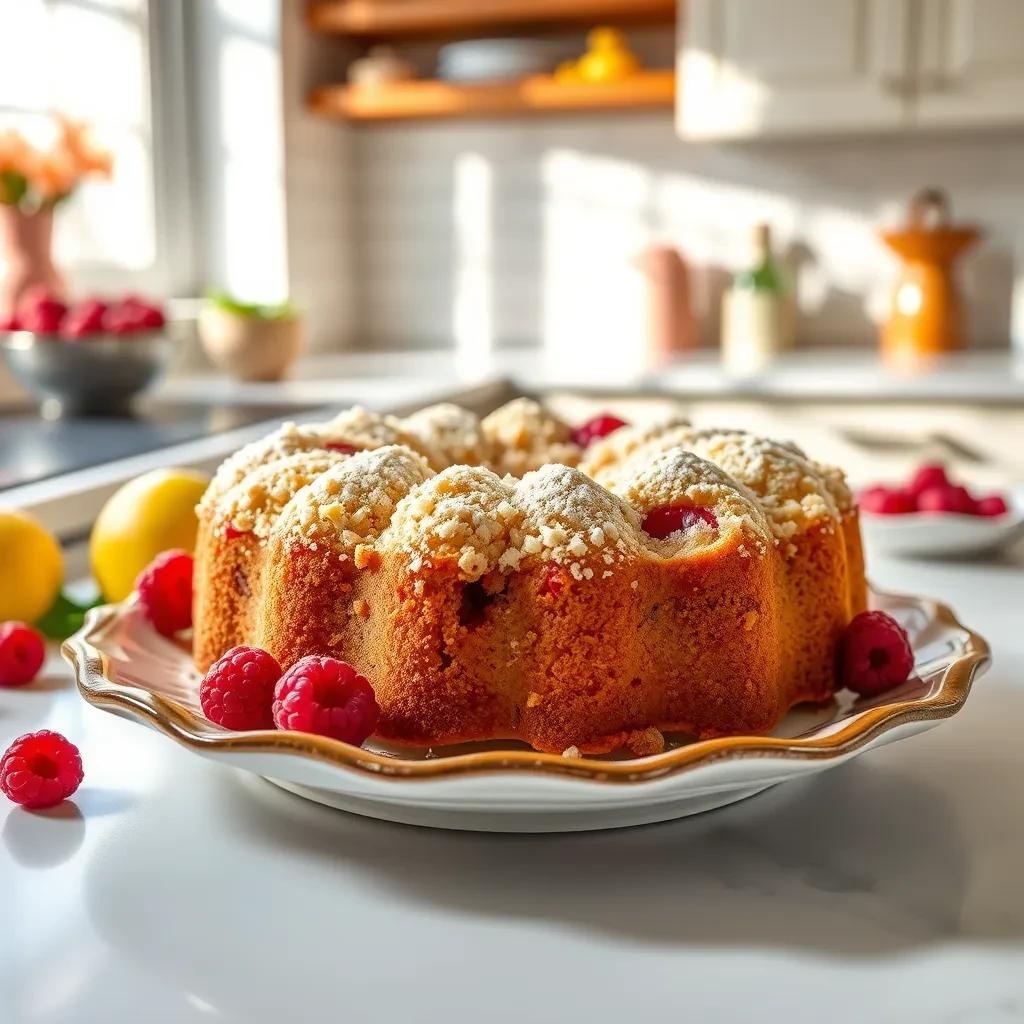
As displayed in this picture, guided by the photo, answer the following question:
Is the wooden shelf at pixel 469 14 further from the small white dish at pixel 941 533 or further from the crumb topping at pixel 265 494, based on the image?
the crumb topping at pixel 265 494

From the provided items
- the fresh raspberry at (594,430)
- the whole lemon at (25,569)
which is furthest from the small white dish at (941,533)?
the whole lemon at (25,569)

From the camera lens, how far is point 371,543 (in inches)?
26.2

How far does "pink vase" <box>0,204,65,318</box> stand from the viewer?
2.21 metres

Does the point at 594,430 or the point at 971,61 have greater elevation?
the point at 971,61

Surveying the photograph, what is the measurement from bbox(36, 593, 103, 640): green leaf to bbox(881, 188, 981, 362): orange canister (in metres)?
2.24

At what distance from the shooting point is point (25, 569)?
903mm

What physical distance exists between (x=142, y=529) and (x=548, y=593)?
1.45ft

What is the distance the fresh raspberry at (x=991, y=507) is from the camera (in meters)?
1.18

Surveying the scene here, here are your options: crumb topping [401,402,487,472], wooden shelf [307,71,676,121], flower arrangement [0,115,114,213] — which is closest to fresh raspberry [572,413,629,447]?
crumb topping [401,402,487,472]

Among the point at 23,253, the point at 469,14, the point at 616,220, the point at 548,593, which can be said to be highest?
the point at 469,14

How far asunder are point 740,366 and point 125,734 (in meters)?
2.15

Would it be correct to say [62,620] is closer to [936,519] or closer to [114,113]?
[936,519]

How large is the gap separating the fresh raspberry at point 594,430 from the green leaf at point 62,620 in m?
0.40

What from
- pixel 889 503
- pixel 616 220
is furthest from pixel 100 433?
pixel 616 220
